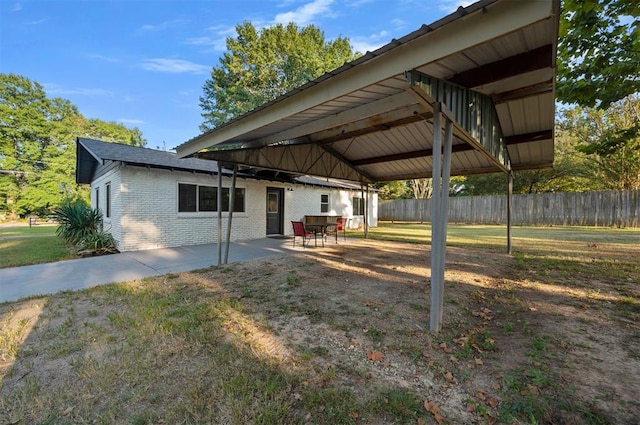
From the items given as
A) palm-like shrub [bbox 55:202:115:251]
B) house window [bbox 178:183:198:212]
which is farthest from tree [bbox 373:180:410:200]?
palm-like shrub [bbox 55:202:115:251]

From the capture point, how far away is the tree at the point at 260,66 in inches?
858

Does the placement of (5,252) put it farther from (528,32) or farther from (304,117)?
(528,32)

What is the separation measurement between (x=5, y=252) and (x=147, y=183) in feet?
15.5

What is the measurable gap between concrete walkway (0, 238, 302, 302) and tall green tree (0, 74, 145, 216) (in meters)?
24.3

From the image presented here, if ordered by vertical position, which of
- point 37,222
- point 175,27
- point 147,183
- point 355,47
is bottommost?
point 37,222

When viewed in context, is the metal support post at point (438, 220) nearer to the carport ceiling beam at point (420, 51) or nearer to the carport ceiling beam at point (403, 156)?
the carport ceiling beam at point (420, 51)

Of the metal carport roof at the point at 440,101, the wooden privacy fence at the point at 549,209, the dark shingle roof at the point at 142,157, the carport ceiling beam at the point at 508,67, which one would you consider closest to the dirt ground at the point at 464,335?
the metal carport roof at the point at 440,101

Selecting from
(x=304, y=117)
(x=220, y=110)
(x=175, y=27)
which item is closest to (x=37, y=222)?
(x=220, y=110)

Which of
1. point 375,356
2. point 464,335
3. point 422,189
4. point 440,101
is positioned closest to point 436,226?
point 464,335

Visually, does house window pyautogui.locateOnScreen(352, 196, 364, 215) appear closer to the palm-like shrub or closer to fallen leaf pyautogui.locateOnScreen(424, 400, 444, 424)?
the palm-like shrub

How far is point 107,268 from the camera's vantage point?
6.64 metres

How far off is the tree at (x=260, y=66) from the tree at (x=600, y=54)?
59.3ft

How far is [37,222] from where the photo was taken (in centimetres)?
2378

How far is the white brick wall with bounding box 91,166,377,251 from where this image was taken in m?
8.91
